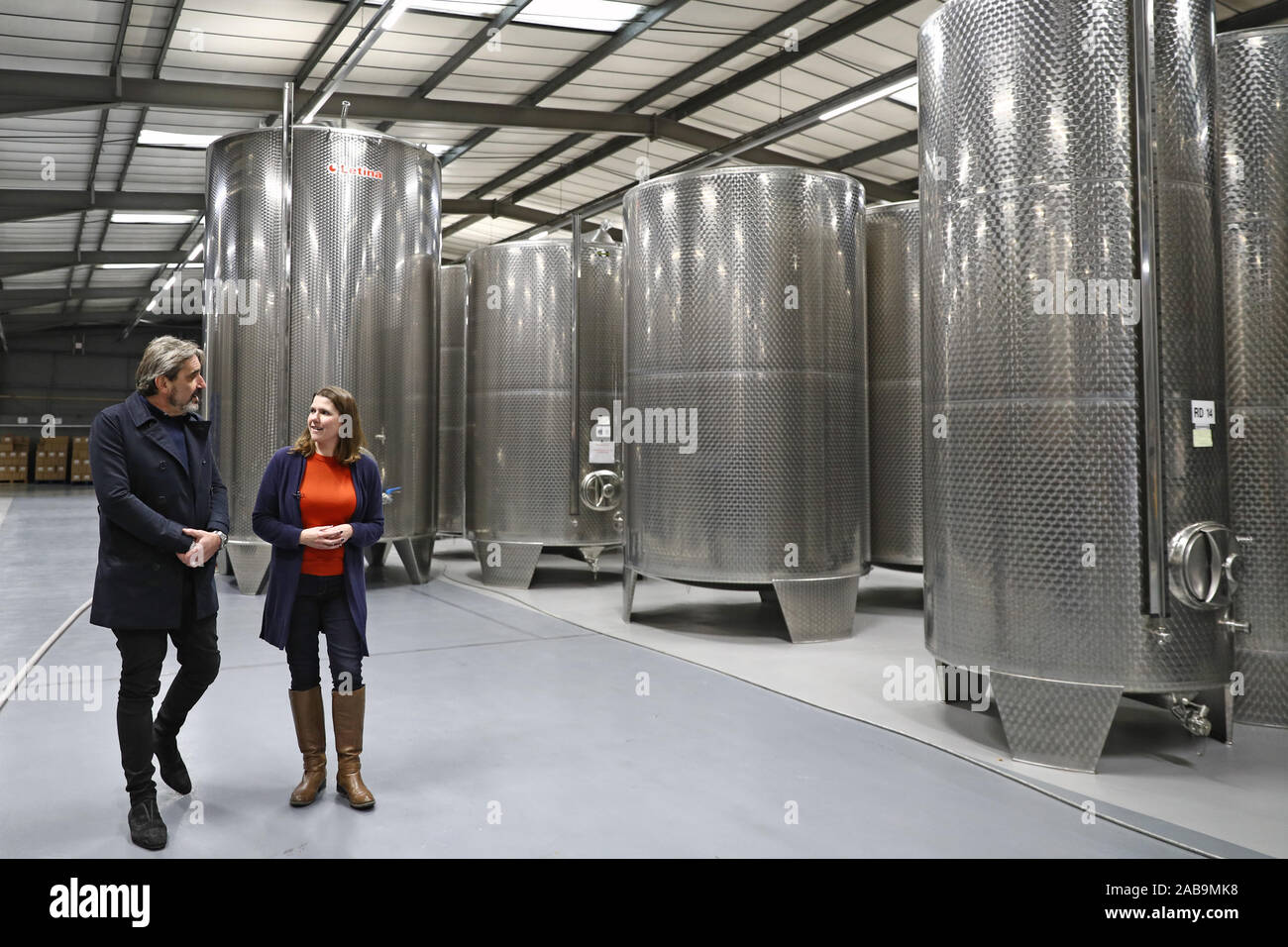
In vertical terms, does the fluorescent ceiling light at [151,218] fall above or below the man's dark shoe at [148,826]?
above

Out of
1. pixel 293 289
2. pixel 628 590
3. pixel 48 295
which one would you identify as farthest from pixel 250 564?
pixel 48 295

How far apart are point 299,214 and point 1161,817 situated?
811 cm

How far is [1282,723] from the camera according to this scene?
4648mm

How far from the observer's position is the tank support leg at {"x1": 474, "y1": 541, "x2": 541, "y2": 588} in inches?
371

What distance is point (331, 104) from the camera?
14.7 meters

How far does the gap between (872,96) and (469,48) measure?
6004 millimetres

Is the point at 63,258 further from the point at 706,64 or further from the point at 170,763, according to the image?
the point at 170,763

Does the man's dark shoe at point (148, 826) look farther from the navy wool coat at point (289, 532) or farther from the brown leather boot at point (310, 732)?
the navy wool coat at point (289, 532)

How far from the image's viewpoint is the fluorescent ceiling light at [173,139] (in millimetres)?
15519

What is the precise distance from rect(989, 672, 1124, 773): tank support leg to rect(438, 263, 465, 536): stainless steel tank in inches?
332

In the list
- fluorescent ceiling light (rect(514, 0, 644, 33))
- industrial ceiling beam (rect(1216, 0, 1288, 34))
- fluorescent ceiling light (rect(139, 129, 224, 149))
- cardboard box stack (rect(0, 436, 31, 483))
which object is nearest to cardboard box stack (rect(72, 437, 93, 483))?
cardboard box stack (rect(0, 436, 31, 483))

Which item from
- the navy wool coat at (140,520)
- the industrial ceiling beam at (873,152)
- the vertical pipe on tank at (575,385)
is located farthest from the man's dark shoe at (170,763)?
the industrial ceiling beam at (873,152)

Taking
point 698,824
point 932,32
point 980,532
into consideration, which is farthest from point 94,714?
point 932,32
